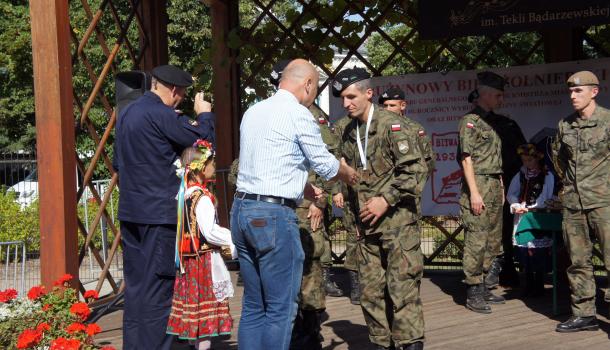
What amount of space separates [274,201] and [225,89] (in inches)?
211

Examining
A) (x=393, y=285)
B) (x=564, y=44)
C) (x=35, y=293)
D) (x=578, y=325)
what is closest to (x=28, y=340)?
(x=35, y=293)

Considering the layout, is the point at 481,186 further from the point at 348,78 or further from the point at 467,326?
the point at 348,78

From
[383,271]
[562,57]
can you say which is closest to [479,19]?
[562,57]

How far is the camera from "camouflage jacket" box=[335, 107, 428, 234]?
518cm

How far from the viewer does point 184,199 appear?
5184 millimetres

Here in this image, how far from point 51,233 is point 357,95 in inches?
95.6

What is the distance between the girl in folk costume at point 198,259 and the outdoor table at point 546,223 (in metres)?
2.90

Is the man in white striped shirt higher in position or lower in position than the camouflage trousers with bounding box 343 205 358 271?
higher

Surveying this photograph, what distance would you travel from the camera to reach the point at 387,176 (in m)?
5.34

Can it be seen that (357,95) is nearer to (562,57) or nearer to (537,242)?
(537,242)

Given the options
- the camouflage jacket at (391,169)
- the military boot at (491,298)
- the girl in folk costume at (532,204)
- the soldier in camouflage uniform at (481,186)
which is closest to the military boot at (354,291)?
the soldier in camouflage uniform at (481,186)

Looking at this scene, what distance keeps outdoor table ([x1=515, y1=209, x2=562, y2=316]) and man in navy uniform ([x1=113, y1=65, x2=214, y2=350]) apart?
3.12 m

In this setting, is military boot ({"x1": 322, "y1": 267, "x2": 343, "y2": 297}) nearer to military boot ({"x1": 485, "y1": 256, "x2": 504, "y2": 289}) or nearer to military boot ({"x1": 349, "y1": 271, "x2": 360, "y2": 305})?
military boot ({"x1": 349, "y1": 271, "x2": 360, "y2": 305})

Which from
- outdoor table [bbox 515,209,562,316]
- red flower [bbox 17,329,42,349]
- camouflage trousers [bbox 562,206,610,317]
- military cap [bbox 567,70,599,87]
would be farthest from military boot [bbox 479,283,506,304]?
red flower [bbox 17,329,42,349]
